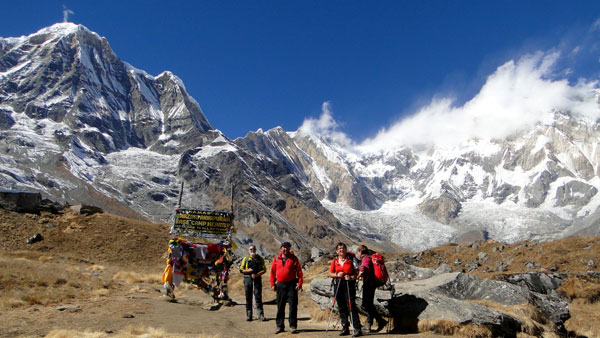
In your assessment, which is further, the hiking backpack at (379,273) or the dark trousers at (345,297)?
the hiking backpack at (379,273)

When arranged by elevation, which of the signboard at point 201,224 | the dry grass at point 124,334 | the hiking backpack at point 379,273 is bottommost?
the dry grass at point 124,334

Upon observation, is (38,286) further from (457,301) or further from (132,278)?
(457,301)

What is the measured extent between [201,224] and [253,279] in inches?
296

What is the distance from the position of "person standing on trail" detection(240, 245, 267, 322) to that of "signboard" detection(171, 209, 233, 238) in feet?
21.2

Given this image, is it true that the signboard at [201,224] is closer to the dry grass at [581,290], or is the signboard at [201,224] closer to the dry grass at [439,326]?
the dry grass at [439,326]

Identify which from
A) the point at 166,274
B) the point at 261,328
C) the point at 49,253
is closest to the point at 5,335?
the point at 261,328

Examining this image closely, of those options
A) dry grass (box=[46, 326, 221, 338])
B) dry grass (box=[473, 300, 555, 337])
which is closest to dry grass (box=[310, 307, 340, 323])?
dry grass (box=[473, 300, 555, 337])

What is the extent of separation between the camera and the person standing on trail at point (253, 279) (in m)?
14.9

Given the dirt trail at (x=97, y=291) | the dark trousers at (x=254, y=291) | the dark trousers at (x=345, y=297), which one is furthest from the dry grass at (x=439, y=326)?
the dark trousers at (x=254, y=291)

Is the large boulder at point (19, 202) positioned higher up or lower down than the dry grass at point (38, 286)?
higher up

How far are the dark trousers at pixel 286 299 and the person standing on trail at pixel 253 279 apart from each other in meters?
2.17

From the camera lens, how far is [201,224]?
21594 mm

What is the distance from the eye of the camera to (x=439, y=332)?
36.6ft

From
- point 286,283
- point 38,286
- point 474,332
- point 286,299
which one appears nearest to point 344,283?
point 286,283
